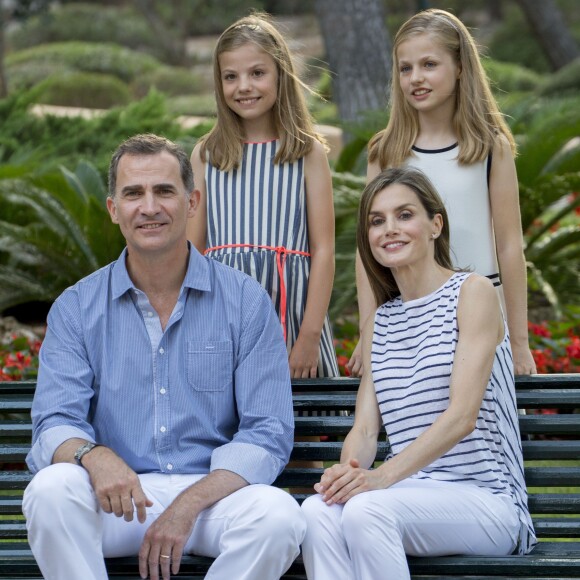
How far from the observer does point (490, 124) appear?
13.3ft

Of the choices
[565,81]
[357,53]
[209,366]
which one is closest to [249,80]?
[209,366]

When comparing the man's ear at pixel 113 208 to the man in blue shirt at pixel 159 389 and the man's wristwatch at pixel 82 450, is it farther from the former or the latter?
the man's wristwatch at pixel 82 450

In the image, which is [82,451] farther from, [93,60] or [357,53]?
[93,60]

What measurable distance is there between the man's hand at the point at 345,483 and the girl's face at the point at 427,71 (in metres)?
1.46

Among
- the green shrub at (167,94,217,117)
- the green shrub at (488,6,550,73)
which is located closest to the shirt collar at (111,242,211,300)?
the green shrub at (167,94,217,117)

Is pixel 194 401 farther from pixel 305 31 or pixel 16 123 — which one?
pixel 305 31

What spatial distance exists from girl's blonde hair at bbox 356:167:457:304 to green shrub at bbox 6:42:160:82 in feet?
76.8

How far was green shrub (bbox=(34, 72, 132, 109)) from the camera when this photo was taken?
73.6 feet

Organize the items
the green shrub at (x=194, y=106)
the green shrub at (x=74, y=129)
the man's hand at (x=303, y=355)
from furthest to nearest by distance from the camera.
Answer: the green shrub at (x=194, y=106)
the green shrub at (x=74, y=129)
the man's hand at (x=303, y=355)

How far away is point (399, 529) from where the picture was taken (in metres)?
3.14

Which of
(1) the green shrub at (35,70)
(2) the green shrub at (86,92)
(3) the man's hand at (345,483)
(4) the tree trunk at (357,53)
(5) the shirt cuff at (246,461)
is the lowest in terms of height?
(3) the man's hand at (345,483)

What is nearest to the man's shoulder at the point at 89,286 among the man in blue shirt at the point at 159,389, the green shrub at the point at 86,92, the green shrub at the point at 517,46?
the man in blue shirt at the point at 159,389

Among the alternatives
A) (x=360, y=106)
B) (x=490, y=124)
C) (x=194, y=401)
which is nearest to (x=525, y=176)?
(x=360, y=106)

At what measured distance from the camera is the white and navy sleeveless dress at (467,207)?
4.00 m
